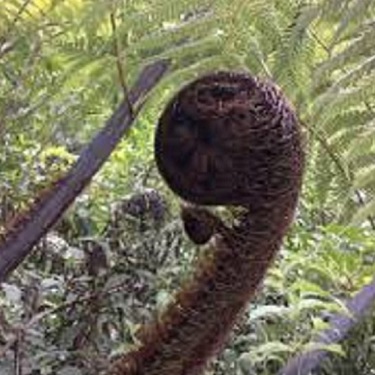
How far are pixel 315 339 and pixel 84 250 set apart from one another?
0.62 m

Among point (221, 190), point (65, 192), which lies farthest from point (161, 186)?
point (221, 190)

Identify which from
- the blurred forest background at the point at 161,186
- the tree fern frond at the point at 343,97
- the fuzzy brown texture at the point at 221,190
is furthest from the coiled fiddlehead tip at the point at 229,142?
the tree fern frond at the point at 343,97

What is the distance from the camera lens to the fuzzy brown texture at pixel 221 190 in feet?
3.28

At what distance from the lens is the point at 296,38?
4.65 ft

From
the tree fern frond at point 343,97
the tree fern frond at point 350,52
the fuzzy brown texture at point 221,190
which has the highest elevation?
the tree fern frond at point 350,52

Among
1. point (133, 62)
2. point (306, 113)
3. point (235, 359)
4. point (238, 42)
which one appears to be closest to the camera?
point (238, 42)

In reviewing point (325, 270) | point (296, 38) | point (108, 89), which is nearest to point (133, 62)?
point (108, 89)

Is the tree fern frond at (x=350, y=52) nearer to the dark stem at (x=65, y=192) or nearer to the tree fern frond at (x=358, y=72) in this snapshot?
the tree fern frond at (x=358, y=72)

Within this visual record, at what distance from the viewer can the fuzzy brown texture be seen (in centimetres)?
100

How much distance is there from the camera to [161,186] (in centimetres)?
234

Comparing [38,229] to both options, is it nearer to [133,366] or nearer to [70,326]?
[133,366]

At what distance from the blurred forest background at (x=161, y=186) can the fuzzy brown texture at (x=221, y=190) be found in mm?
251

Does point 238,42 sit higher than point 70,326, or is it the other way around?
point 238,42

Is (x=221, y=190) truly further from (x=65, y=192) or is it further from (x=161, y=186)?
(x=161, y=186)
